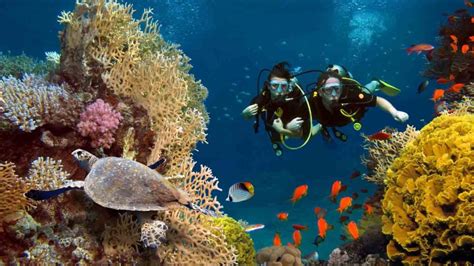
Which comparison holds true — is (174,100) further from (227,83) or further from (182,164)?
(227,83)

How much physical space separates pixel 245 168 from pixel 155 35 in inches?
1250

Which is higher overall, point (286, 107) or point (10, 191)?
point (286, 107)

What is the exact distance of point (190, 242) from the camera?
4.03 metres

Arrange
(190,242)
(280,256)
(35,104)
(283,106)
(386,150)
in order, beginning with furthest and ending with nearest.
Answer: (280,256)
(386,150)
(283,106)
(190,242)
(35,104)

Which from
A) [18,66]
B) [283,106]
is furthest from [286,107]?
[18,66]

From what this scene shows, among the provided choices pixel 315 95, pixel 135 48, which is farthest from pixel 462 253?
pixel 135 48

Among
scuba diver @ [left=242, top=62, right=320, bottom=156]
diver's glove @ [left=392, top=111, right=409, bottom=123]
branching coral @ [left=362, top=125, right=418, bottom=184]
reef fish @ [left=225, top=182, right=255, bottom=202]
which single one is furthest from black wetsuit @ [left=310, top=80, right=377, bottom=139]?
branching coral @ [left=362, top=125, right=418, bottom=184]

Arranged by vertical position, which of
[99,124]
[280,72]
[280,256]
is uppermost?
[280,72]

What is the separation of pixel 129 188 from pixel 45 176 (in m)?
0.83

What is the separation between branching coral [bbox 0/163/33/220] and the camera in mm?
3139

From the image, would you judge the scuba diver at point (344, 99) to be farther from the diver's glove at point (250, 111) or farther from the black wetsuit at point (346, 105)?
the diver's glove at point (250, 111)

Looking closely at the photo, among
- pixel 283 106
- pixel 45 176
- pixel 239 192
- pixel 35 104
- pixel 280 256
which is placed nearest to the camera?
pixel 45 176

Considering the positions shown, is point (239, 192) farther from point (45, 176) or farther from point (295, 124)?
point (45, 176)

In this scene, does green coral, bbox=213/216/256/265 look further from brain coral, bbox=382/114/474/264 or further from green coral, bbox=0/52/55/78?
green coral, bbox=0/52/55/78
